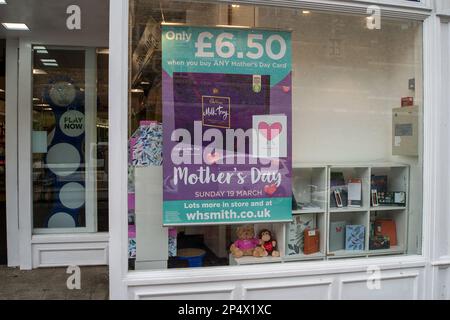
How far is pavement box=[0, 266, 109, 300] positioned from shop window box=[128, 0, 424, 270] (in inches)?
49.7

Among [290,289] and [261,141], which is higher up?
[261,141]

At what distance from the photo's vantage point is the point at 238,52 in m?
3.22

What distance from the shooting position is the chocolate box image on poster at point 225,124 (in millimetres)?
3135

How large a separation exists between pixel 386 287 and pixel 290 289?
2.71 feet

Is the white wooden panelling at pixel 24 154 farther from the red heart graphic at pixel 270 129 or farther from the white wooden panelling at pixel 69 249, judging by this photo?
the red heart graphic at pixel 270 129

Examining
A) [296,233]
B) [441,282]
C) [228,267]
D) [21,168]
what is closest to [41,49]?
[21,168]

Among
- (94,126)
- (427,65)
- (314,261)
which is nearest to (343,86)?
(427,65)

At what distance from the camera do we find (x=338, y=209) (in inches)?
147

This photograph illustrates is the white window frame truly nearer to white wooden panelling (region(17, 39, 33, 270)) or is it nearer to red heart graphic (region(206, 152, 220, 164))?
red heart graphic (region(206, 152, 220, 164))

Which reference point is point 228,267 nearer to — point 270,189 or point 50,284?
point 270,189

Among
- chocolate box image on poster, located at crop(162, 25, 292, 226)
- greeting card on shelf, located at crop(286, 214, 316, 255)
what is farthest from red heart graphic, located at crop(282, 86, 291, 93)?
greeting card on shelf, located at crop(286, 214, 316, 255)

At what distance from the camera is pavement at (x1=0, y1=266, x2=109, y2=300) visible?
12.7 feet

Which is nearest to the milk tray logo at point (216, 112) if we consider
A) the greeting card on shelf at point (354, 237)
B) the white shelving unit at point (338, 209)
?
the white shelving unit at point (338, 209)

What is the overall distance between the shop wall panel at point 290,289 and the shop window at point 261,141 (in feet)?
0.75
